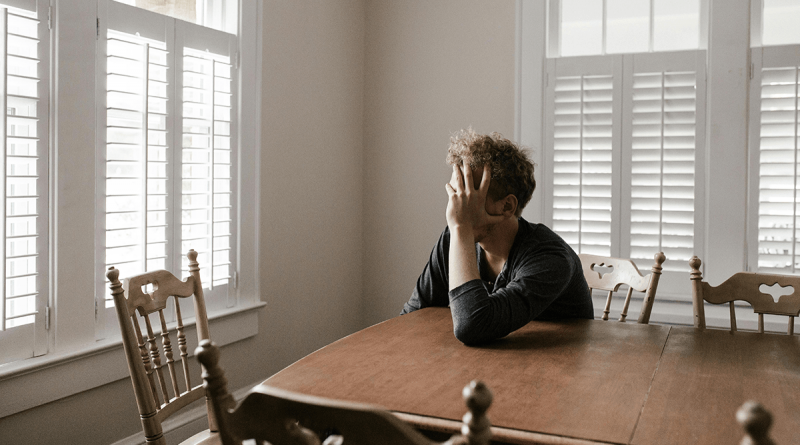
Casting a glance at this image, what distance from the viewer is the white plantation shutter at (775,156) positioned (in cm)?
275

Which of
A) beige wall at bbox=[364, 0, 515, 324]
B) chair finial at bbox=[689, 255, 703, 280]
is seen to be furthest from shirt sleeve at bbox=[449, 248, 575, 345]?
beige wall at bbox=[364, 0, 515, 324]

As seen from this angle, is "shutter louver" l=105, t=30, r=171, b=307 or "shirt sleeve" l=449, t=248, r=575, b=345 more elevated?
"shutter louver" l=105, t=30, r=171, b=307

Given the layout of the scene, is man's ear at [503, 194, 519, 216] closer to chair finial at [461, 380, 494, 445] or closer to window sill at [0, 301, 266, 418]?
chair finial at [461, 380, 494, 445]

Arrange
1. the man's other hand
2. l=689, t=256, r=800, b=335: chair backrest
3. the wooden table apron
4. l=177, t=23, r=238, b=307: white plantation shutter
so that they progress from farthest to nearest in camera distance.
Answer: l=177, t=23, r=238, b=307: white plantation shutter < l=689, t=256, r=800, b=335: chair backrest < the man's other hand < the wooden table apron

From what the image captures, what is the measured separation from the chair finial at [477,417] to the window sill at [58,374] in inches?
61.3

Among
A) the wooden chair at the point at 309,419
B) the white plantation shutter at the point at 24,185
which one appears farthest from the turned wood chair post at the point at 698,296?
the white plantation shutter at the point at 24,185

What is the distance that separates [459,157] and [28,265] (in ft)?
4.26

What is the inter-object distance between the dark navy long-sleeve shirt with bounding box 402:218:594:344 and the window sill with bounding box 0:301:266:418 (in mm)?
988

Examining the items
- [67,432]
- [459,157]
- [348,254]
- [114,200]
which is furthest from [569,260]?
[348,254]

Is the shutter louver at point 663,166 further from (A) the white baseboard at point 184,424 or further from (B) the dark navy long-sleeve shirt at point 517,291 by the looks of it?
(A) the white baseboard at point 184,424

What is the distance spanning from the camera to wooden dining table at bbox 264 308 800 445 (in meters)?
1.04

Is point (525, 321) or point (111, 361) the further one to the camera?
point (111, 361)

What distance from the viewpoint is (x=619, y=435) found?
100cm

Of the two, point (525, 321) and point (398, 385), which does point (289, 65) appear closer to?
point (525, 321)
